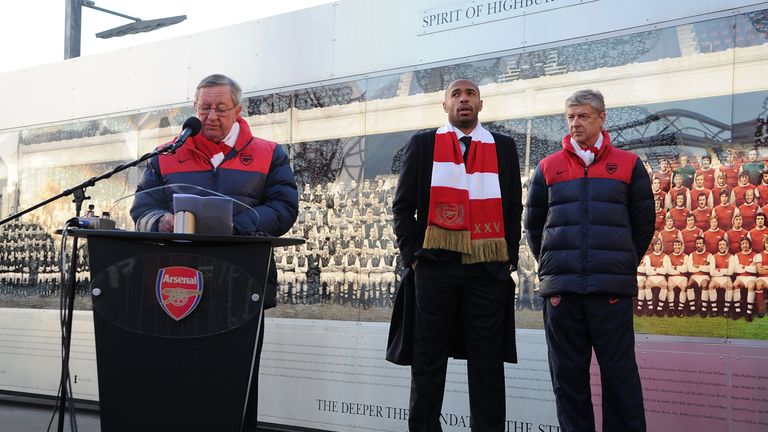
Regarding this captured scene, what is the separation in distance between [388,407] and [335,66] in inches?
77.2

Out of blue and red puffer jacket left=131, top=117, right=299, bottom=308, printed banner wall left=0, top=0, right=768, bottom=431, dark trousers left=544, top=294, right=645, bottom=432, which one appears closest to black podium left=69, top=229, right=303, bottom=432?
blue and red puffer jacket left=131, top=117, right=299, bottom=308

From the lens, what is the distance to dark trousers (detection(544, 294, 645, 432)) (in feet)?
12.7

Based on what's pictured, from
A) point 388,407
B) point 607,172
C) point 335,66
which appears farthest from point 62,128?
point 607,172

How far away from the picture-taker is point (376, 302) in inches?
200

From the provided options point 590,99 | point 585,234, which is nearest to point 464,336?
point 585,234

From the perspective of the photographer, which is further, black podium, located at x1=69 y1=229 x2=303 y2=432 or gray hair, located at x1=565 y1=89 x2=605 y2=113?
gray hair, located at x1=565 y1=89 x2=605 y2=113

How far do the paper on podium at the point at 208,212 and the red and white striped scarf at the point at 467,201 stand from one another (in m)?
1.20

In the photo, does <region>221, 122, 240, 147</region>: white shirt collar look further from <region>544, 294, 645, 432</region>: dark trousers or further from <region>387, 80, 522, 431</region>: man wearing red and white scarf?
<region>544, 294, 645, 432</region>: dark trousers

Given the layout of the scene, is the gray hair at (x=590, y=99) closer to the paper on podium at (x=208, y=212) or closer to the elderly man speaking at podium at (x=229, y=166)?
the elderly man speaking at podium at (x=229, y=166)

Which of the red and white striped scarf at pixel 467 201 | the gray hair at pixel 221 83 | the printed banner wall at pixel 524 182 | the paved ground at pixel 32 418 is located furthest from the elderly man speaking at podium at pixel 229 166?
the paved ground at pixel 32 418

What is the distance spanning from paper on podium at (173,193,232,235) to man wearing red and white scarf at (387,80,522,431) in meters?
1.20

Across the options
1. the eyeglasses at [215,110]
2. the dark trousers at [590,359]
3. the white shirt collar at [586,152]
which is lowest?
the dark trousers at [590,359]

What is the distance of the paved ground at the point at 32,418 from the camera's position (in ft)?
19.7

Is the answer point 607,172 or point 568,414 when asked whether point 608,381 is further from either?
point 607,172
